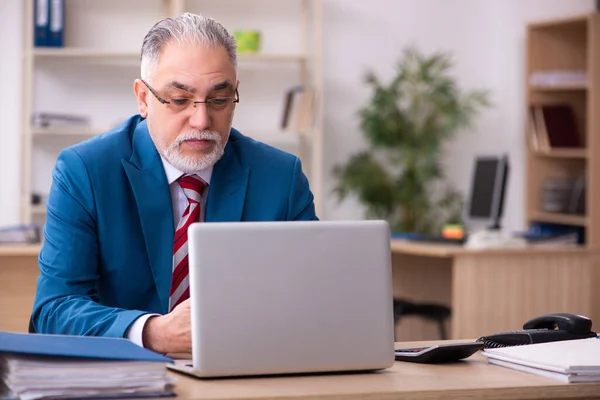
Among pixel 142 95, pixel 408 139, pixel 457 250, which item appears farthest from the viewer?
pixel 408 139

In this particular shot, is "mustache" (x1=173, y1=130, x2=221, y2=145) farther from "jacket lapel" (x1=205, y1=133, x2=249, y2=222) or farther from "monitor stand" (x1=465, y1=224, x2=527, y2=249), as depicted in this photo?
"monitor stand" (x1=465, y1=224, x2=527, y2=249)

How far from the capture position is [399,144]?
571cm

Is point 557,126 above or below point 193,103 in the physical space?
above

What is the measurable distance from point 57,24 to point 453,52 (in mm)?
2546

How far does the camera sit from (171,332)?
5.37 feet

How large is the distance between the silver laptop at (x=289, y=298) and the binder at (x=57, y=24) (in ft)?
13.6

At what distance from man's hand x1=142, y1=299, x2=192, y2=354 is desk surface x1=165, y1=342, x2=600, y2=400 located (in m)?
0.11

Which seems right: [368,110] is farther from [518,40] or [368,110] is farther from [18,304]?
[18,304]

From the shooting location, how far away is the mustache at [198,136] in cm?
196

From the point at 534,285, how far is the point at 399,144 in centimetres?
171

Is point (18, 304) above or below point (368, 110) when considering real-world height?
below

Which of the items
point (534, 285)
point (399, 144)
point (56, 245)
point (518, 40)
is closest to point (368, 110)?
point (399, 144)

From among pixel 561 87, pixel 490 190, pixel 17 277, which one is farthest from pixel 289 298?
pixel 561 87

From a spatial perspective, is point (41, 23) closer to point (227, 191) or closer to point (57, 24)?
point (57, 24)
